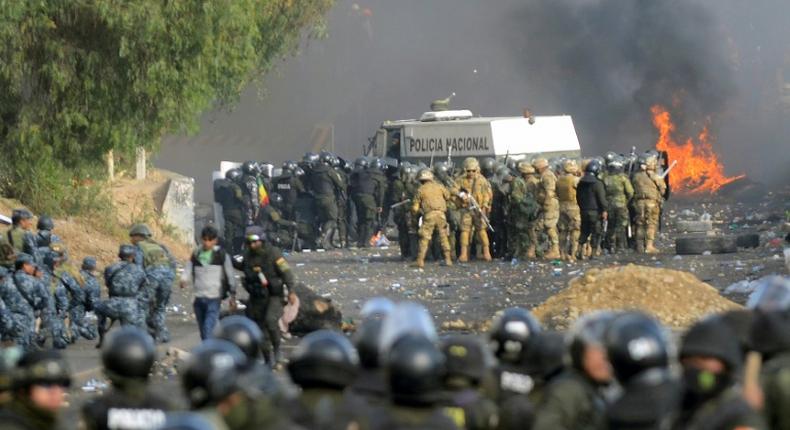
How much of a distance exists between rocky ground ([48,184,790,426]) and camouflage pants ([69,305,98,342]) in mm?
108

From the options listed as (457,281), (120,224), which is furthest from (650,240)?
(120,224)

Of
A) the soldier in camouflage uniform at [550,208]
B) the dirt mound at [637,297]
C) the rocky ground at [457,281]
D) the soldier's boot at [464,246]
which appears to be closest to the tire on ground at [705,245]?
the rocky ground at [457,281]

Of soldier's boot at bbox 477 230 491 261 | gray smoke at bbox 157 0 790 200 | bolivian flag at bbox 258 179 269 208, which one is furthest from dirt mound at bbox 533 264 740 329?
gray smoke at bbox 157 0 790 200

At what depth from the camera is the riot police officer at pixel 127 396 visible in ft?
21.5

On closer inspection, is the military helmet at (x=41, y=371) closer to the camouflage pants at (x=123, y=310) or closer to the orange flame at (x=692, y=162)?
the camouflage pants at (x=123, y=310)

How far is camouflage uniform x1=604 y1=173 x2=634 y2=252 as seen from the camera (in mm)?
29234

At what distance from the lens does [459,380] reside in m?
6.67

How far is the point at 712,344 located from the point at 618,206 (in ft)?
77.1

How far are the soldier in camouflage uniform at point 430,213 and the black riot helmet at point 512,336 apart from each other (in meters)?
20.0

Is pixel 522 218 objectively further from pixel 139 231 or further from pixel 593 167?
pixel 139 231

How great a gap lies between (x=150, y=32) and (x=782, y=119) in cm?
4515

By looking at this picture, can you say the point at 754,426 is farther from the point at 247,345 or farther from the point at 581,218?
the point at 581,218

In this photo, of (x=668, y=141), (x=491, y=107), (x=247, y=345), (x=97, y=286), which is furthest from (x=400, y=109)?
(x=247, y=345)

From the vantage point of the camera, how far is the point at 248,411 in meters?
6.07
